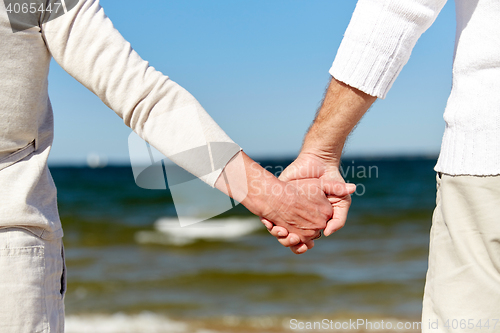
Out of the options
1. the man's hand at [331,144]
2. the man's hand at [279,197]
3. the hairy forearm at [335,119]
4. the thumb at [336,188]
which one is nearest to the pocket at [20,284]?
the man's hand at [279,197]

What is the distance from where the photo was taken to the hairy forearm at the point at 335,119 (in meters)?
1.65

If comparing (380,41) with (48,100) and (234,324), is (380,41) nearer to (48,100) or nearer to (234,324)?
(48,100)

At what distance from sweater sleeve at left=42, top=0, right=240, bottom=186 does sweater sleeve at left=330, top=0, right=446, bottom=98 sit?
0.54 meters

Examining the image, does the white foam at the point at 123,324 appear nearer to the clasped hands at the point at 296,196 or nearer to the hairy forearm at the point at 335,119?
the clasped hands at the point at 296,196

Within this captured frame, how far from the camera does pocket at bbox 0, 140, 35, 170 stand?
1.16 m

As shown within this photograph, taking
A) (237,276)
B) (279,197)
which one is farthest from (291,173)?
(237,276)

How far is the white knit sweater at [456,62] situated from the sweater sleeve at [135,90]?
1.92 ft

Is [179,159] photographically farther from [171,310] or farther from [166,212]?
[166,212]

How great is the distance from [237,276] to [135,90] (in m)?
5.74

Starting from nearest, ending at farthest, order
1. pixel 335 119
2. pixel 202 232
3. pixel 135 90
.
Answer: pixel 135 90
pixel 335 119
pixel 202 232

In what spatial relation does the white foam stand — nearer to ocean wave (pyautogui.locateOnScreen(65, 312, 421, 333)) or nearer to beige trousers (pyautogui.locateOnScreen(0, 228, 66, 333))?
ocean wave (pyautogui.locateOnScreen(65, 312, 421, 333))

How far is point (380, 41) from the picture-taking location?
5.03 ft

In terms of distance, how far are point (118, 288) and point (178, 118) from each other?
543 cm

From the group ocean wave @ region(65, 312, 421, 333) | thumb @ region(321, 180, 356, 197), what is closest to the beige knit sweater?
thumb @ region(321, 180, 356, 197)
